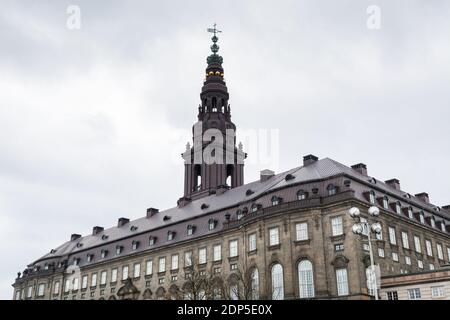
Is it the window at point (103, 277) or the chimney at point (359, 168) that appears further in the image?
the window at point (103, 277)

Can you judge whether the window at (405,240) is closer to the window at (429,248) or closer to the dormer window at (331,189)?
the window at (429,248)

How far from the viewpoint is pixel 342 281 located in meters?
48.8

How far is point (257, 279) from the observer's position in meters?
54.7

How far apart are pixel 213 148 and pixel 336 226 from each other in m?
41.5

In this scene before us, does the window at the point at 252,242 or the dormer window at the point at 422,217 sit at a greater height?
the dormer window at the point at 422,217

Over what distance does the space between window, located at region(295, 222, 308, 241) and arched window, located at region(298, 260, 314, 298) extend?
249 cm

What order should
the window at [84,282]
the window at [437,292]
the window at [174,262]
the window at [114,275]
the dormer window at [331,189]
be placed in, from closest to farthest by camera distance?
the window at [437,292], the dormer window at [331,189], the window at [174,262], the window at [114,275], the window at [84,282]

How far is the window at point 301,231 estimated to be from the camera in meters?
52.5

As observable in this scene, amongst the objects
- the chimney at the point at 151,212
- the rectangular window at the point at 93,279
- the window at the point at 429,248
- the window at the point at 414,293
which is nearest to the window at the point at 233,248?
the window at the point at 414,293

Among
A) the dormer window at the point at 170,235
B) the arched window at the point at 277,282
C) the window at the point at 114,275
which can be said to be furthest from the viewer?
the window at the point at 114,275

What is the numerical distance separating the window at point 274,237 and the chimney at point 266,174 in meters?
16.0

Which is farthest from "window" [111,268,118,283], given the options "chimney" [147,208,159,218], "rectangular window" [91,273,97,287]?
"chimney" [147,208,159,218]
